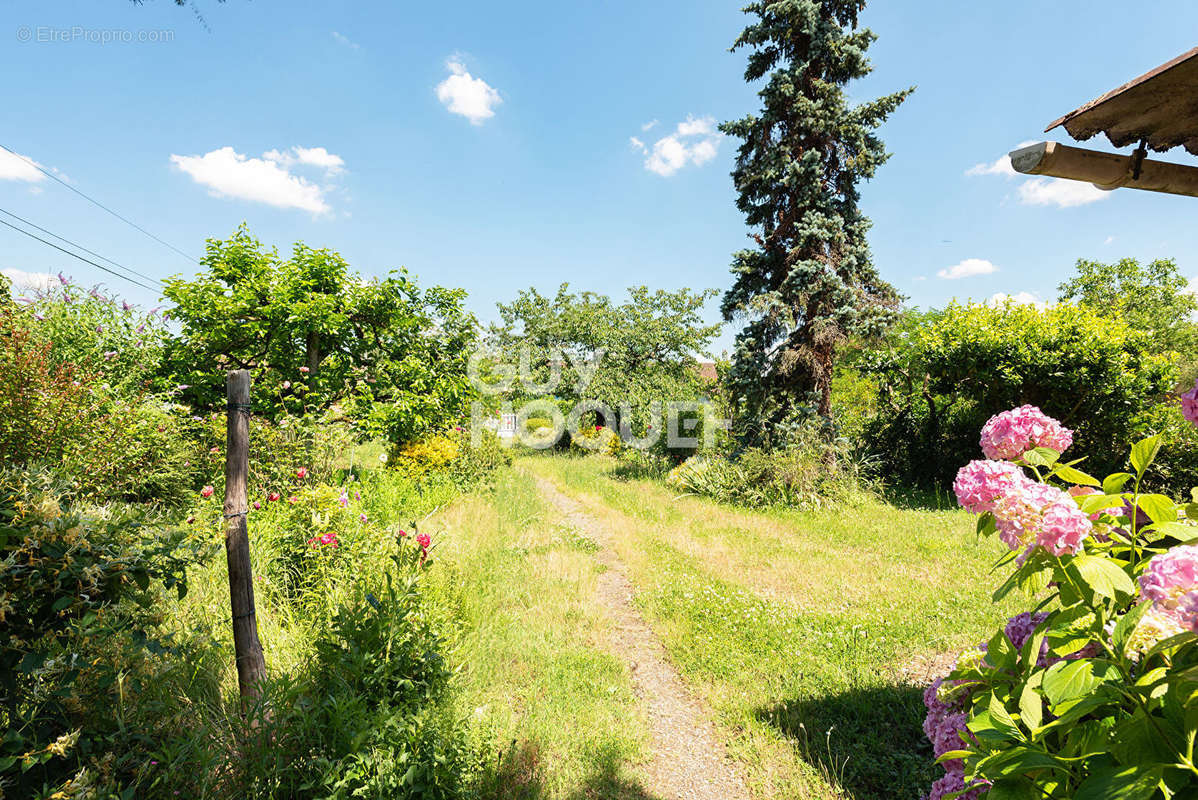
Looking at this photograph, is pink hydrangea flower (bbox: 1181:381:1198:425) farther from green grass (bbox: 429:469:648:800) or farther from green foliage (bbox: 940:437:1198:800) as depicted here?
green grass (bbox: 429:469:648:800)

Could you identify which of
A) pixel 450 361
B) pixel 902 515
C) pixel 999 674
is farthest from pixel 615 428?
pixel 999 674

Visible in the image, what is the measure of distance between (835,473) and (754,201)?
21.9 feet

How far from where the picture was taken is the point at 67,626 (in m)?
1.73

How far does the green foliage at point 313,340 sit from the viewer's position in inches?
320

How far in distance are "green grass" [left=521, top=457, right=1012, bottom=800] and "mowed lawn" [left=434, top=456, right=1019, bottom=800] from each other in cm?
2

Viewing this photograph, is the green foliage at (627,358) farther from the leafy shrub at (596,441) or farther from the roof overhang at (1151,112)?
the roof overhang at (1151,112)

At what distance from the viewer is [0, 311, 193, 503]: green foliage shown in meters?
4.53

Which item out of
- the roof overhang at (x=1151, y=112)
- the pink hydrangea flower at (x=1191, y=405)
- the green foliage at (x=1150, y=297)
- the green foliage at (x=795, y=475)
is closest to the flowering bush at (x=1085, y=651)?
the pink hydrangea flower at (x=1191, y=405)

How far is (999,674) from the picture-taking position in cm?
160

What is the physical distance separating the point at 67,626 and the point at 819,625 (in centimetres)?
516

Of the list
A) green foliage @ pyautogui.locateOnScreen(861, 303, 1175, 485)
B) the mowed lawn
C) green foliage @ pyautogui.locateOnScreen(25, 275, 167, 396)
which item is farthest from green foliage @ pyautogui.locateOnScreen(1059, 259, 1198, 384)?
green foliage @ pyautogui.locateOnScreen(25, 275, 167, 396)

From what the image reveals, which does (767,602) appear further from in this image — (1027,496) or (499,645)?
(1027,496)

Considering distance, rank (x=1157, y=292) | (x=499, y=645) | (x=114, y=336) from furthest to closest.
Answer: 1. (x=1157, y=292)
2. (x=114, y=336)
3. (x=499, y=645)

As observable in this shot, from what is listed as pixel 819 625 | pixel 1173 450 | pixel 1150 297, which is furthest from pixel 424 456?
pixel 1150 297
